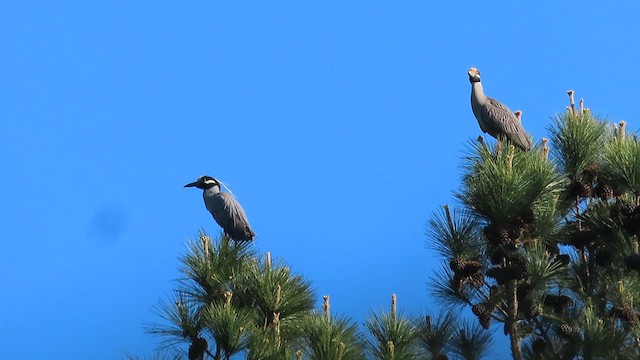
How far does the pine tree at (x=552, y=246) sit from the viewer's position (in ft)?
24.6

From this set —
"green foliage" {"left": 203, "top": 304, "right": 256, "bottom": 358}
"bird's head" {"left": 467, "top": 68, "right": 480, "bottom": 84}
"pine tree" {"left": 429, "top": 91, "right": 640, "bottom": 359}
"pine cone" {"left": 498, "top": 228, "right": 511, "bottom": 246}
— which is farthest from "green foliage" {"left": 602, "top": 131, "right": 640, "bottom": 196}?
"green foliage" {"left": 203, "top": 304, "right": 256, "bottom": 358}

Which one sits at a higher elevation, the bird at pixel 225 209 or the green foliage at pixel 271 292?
the bird at pixel 225 209

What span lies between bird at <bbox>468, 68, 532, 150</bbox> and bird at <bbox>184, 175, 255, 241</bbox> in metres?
2.02

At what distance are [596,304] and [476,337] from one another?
906mm

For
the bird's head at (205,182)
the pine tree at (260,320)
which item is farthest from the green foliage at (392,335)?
the bird's head at (205,182)

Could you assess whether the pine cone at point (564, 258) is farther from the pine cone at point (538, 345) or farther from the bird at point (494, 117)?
the bird at point (494, 117)

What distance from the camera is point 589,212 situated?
27.5 ft

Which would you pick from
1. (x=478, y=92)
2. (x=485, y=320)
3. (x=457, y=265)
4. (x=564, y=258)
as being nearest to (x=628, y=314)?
(x=564, y=258)

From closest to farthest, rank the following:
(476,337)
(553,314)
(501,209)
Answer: (501,209)
(553,314)
(476,337)

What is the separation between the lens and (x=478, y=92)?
9430 millimetres

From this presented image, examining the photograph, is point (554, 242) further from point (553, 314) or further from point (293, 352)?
point (293, 352)

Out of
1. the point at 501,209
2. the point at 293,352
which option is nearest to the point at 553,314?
the point at 501,209

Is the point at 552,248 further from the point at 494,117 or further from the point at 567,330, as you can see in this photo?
the point at 494,117

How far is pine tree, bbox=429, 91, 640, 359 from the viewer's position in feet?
24.6
